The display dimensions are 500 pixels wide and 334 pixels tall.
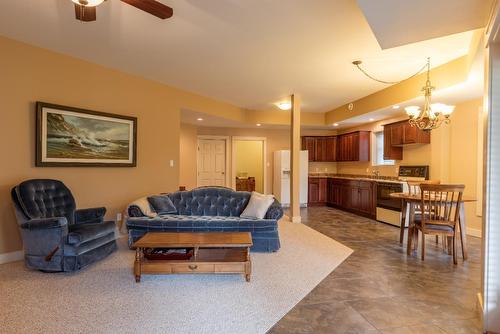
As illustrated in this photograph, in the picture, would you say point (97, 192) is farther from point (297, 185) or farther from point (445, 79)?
point (445, 79)

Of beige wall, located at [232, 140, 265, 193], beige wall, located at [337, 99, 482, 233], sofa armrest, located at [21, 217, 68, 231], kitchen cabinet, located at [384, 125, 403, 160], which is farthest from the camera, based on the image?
beige wall, located at [232, 140, 265, 193]

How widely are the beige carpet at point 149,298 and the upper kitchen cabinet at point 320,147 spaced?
18.7ft

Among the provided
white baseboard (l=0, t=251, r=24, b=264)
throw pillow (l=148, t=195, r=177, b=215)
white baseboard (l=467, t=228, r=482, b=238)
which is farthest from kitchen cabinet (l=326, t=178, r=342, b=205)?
white baseboard (l=0, t=251, r=24, b=264)

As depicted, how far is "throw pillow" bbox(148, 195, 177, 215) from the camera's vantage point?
4.32 metres

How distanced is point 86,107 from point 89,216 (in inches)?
62.0

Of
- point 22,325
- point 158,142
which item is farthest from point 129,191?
point 22,325

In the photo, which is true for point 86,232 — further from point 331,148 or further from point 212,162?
point 331,148

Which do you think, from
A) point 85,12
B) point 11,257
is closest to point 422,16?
point 85,12

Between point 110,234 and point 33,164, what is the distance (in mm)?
1304

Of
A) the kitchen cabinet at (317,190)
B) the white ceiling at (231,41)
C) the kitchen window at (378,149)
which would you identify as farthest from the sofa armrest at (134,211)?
the kitchen window at (378,149)

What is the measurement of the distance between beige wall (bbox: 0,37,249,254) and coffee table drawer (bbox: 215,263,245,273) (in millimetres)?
2503

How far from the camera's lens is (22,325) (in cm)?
213

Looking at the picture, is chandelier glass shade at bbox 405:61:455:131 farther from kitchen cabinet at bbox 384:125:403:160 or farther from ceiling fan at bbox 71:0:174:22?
ceiling fan at bbox 71:0:174:22

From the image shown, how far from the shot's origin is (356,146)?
26.0 feet
